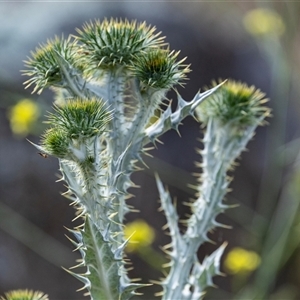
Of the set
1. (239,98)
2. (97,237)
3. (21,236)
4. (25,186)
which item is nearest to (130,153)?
(97,237)

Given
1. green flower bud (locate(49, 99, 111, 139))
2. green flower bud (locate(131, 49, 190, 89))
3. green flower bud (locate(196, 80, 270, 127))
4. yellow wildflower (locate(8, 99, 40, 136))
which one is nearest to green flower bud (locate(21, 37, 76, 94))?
green flower bud (locate(131, 49, 190, 89))

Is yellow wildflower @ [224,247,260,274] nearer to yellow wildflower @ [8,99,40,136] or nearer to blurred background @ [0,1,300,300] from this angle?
blurred background @ [0,1,300,300]

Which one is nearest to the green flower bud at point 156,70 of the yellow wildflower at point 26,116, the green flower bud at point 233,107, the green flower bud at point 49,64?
the green flower bud at point 49,64

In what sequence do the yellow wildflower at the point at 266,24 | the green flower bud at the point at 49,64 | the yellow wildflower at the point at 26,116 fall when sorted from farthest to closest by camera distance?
the yellow wildflower at the point at 266,24 < the yellow wildflower at the point at 26,116 < the green flower bud at the point at 49,64

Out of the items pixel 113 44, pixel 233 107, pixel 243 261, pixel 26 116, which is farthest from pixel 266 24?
pixel 113 44

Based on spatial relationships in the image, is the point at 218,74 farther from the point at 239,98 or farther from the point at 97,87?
the point at 97,87

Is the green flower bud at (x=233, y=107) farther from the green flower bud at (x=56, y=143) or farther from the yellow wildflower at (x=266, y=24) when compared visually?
the yellow wildflower at (x=266, y=24)
